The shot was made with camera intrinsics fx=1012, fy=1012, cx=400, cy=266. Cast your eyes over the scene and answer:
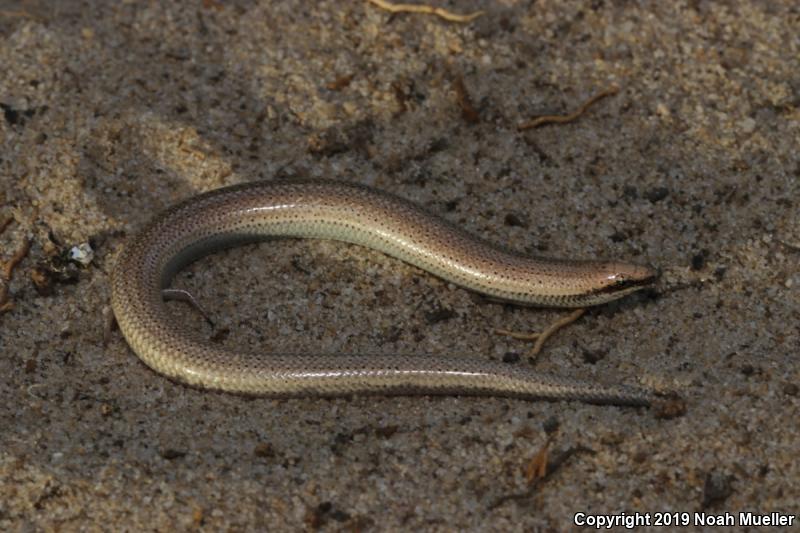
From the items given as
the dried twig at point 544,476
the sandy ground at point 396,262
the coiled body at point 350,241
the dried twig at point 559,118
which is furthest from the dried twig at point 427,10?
the dried twig at point 544,476

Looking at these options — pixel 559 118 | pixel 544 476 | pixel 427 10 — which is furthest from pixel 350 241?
pixel 544 476

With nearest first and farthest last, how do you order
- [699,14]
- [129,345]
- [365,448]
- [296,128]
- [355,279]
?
1. [365,448]
2. [129,345]
3. [355,279]
4. [296,128]
5. [699,14]

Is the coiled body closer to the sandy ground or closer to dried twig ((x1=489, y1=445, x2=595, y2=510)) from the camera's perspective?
the sandy ground

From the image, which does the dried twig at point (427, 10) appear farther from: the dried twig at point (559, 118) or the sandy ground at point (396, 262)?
the dried twig at point (559, 118)

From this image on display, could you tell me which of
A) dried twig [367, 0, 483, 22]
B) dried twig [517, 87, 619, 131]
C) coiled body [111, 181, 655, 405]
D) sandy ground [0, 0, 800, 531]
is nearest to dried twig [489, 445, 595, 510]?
sandy ground [0, 0, 800, 531]

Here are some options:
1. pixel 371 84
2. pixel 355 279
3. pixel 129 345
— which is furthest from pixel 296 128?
pixel 129 345

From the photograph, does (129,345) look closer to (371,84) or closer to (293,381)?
(293,381)

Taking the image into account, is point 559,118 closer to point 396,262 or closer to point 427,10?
point 427,10

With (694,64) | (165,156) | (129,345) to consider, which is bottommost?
(129,345)
